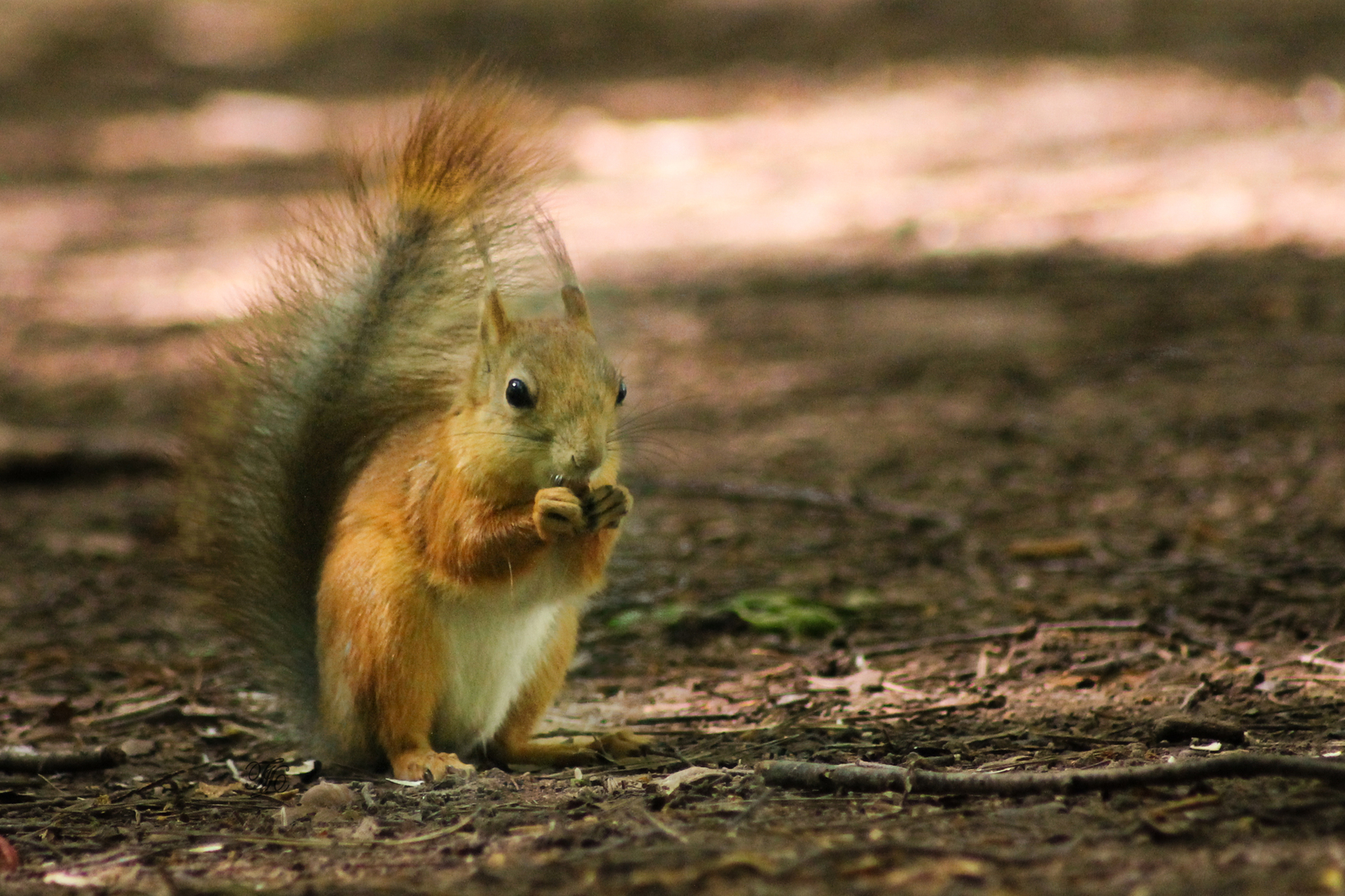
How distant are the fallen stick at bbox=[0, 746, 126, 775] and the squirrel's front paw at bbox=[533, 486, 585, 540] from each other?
2.83ft

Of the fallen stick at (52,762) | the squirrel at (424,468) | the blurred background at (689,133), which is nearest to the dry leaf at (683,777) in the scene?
the squirrel at (424,468)

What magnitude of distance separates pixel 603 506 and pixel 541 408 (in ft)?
0.58

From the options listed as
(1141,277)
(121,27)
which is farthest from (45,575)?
(121,27)

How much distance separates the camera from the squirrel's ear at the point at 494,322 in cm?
230

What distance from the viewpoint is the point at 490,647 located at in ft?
7.55

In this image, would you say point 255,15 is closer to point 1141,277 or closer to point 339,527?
point 1141,277

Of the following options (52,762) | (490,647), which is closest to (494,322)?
(490,647)

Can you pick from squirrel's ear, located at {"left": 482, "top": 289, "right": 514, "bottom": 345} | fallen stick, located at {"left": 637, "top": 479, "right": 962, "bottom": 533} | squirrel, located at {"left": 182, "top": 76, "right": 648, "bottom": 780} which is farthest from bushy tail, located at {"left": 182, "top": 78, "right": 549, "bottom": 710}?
fallen stick, located at {"left": 637, "top": 479, "right": 962, "bottom": 533}

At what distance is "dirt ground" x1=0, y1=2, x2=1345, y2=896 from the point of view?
68.2 inches

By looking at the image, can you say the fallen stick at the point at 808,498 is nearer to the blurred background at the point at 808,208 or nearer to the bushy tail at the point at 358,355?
the blurred background at the point at 808,208

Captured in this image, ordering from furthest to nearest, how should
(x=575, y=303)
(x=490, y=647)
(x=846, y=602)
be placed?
(x=846, y=602) → (x=575, y=303) → (x=490, y=647)

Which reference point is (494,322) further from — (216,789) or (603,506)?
(216,789)

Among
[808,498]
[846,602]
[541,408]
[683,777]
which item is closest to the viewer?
[683,777]

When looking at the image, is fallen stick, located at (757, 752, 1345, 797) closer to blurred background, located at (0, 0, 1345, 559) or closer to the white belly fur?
the white belly fur
